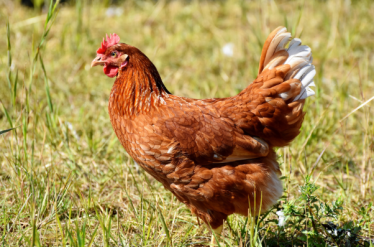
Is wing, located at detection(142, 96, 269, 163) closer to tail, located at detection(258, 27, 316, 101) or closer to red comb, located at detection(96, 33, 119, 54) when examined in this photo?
tail, located at detection(258, 27, 316, 101)

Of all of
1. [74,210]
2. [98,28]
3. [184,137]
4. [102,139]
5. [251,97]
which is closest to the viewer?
[184,137]

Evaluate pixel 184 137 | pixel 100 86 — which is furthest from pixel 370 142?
pixel 100 86

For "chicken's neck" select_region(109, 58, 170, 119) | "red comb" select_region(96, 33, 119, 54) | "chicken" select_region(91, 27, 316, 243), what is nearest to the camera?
"chicken" select_region(91, 27, 316, 243)

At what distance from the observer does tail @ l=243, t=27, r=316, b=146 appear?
2.61 meters

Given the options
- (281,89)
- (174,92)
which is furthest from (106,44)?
(174,92)

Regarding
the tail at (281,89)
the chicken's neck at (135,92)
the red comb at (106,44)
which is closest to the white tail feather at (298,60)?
the tail at (281,89)

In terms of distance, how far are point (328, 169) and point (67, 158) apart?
2.38m

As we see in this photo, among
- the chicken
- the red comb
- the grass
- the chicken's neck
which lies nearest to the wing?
the chicken

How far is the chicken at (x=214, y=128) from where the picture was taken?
2463mm

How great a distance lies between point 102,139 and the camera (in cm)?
375

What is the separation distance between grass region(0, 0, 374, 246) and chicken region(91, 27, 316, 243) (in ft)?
0.68

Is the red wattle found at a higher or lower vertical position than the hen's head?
lower

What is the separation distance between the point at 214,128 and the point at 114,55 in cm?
87

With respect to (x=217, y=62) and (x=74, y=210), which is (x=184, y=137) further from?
(x=217, y=62)
